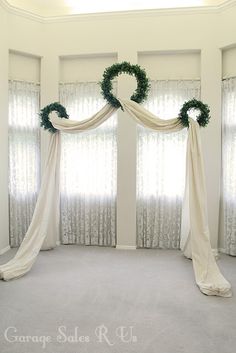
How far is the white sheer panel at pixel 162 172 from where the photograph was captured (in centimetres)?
559

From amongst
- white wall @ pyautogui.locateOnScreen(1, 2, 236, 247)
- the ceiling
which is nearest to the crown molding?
white wall @ pyautogui.locateOnScreen(1, 2, 236, 247)

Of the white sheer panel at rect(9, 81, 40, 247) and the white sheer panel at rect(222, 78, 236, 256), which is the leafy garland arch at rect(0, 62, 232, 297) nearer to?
the white sheer panel at rect(9, 81, 40, 247)

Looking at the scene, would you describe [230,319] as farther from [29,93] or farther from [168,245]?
[29,93]

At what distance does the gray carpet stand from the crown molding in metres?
4.02

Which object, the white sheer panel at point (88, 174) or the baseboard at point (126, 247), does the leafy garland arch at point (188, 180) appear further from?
the baseboard at point (126, 247)

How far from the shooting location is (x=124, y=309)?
3297mm

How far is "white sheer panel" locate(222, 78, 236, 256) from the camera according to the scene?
5348 millimetres

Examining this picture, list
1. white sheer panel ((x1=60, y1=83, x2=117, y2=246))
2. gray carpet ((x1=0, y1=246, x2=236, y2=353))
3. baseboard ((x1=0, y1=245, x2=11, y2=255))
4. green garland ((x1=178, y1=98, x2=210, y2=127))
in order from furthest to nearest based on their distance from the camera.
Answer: white sheer panel ((x1=60, y1=83, x2=117, y2=246)) < baseboard ((x1=0, y1=245, x2=11, y2=255)) < green garland ((x1=178, y1=98, x2=210, y2=127)) < gray carpet ((x1=0, y1=246, x2=236, y2=353))

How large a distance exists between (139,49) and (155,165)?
198 cm

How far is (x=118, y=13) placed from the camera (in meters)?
5.55

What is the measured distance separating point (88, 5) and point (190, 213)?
4106 millimetres

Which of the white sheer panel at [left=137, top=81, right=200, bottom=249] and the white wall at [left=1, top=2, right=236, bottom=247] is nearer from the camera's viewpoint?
the white wall at [left=1, top=2, right=236, bottom=247]

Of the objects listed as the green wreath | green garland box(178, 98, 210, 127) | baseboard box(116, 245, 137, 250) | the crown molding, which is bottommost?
baseboard box(116, 245, 137, 250)

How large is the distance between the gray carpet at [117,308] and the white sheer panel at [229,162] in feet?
2.07
